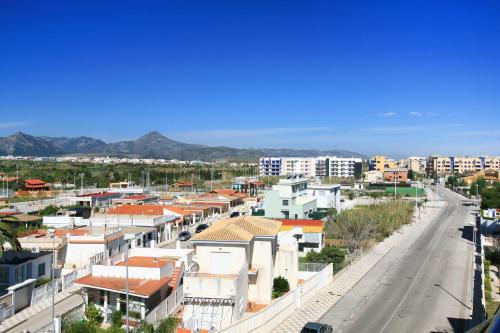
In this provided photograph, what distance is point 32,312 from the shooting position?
68.7 ft

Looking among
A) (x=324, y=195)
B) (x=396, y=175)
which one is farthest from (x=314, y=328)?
(x=396, y=175)

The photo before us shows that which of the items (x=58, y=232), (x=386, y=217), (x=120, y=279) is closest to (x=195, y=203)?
(x=386, y=217)

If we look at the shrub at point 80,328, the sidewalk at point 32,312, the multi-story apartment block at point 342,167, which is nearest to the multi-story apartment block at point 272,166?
the multi-story apartment block at point 342,167

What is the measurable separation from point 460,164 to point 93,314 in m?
175

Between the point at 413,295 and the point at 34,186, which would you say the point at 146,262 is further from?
the point at 34,186

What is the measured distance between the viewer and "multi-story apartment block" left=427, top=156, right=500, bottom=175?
170875 mm

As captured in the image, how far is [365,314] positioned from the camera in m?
22.4

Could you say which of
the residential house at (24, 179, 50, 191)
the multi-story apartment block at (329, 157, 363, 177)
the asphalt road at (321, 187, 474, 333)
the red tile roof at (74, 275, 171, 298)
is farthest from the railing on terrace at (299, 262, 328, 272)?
the multi-story apartment block at (329, 157, 363, 177)

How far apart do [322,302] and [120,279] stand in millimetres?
10003

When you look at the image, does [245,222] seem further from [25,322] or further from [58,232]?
[58,232]

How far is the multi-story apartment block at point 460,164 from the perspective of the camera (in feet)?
561

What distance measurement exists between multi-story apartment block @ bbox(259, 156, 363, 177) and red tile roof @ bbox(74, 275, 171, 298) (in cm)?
13322

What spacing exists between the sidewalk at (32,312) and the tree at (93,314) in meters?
1.66

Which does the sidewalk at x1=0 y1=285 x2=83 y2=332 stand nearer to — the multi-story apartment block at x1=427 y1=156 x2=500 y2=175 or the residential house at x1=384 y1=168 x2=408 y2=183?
the residential house at x1=384 y1=168 x2=408 y2=183
